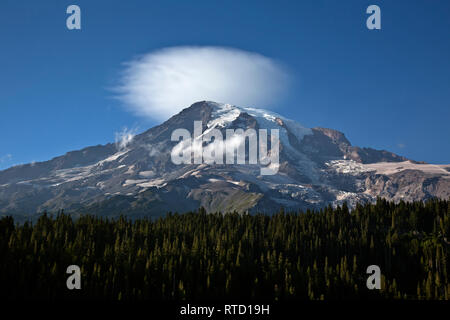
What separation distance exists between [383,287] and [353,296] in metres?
18.6

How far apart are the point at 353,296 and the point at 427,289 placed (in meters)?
32.0

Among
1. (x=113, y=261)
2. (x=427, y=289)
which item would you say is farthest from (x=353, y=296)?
(x=113, y=261)

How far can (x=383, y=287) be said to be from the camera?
637 ft

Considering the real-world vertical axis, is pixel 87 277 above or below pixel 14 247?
below

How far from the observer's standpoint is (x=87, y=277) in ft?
561

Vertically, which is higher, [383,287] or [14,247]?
[14,247]

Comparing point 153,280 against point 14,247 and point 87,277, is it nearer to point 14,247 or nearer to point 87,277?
point 87,277
